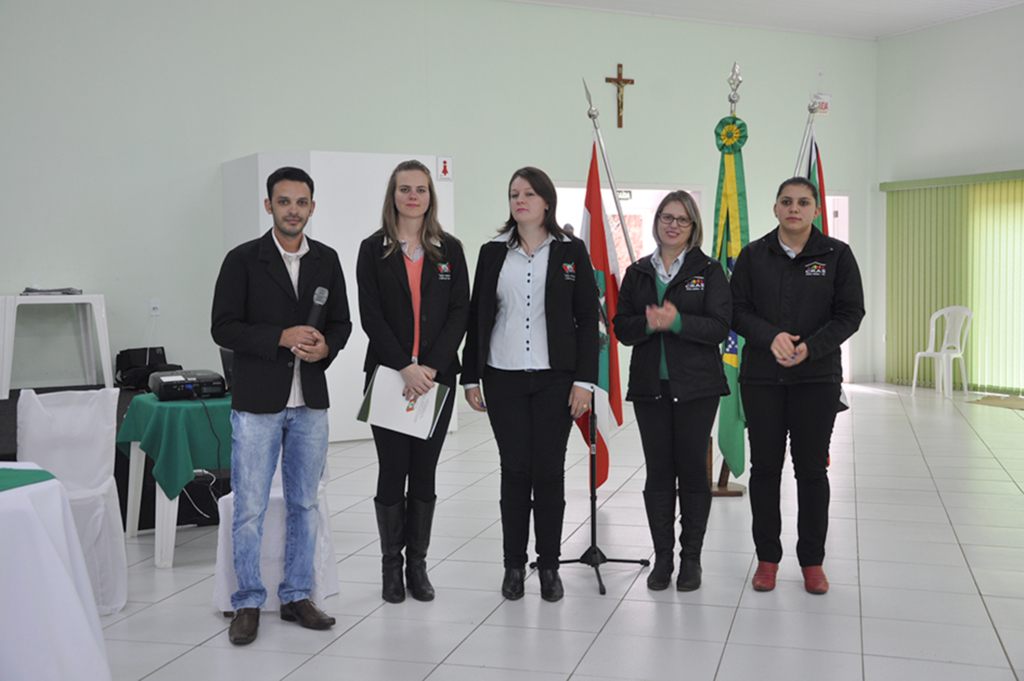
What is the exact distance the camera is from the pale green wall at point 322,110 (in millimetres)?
6738

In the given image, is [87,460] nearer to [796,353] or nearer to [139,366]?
[796,353]

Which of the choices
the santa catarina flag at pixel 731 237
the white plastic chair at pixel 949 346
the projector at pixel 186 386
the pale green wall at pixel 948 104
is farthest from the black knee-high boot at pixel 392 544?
the pale green wall at pixel 948 104

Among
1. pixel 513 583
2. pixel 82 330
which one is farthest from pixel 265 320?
pixel 82 330

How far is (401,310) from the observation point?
3.21 meters

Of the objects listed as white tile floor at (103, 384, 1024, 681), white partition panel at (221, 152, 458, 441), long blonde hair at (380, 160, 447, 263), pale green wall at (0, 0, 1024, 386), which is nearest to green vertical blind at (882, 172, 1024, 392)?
pale green wall at (0, 0, 1024, 386)

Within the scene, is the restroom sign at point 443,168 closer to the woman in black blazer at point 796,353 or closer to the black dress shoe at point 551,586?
the woman in black blazer at point 796,353

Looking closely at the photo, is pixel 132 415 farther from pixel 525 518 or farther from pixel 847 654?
pixel 847 654

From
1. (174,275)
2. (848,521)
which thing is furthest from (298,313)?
(174,275)

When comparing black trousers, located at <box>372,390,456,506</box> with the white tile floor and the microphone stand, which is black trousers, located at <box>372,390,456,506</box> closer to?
the white tile floor

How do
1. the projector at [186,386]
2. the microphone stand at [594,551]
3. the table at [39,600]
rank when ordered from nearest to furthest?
1. the table at [39,600]
2. the microphone stand at [594,551]
3. the projector at [186,386]

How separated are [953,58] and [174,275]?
7928 mm

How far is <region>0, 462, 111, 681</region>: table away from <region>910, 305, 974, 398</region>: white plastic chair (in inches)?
347

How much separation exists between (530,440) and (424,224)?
861 mm

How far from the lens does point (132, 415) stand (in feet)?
13.6
